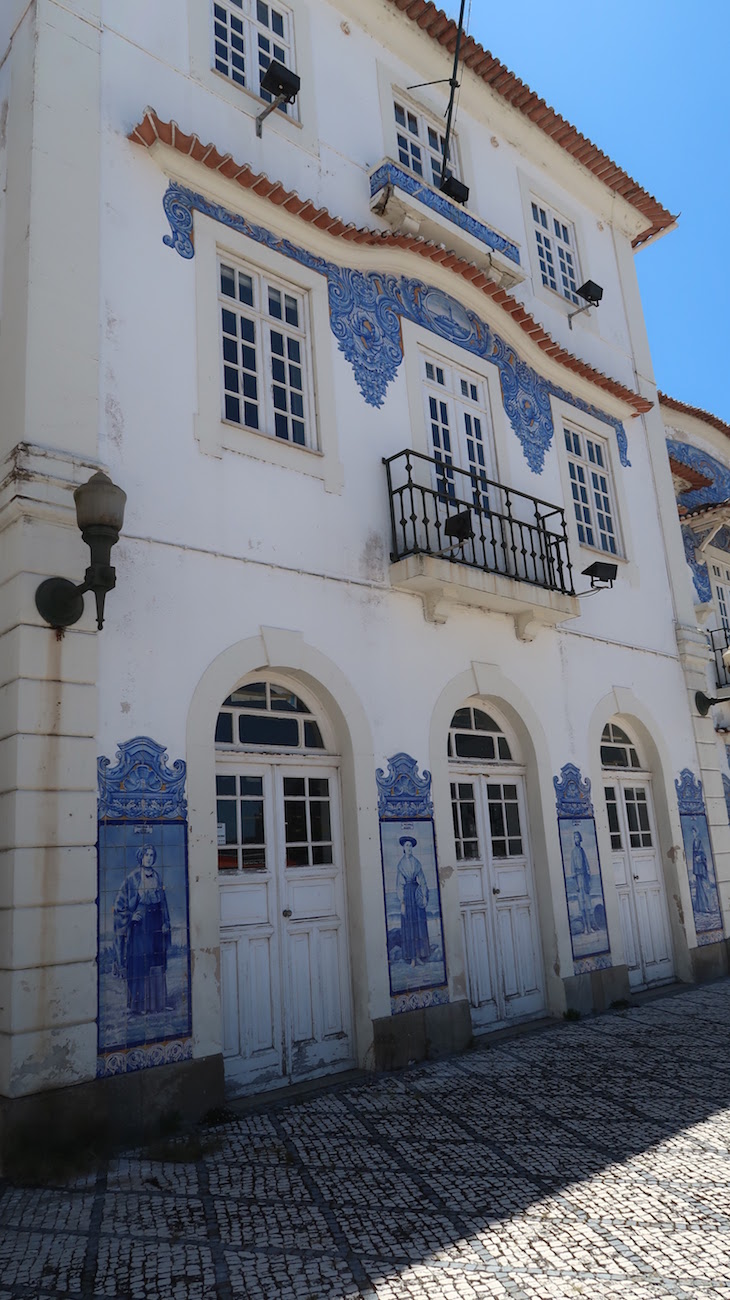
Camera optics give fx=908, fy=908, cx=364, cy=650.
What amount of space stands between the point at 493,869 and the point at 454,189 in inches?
245

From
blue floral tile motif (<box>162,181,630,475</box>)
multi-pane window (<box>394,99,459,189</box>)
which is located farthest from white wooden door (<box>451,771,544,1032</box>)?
multi-pane window (<box>394,99,459,189</box>)

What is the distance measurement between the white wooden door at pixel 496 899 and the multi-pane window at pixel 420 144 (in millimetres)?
5716

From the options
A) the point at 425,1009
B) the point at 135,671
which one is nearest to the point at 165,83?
the point at 135,671

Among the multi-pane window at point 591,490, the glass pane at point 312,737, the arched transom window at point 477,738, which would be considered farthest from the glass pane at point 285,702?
the multi-pane window at point 591,490

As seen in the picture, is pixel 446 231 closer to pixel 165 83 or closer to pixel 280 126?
pixel 280 126

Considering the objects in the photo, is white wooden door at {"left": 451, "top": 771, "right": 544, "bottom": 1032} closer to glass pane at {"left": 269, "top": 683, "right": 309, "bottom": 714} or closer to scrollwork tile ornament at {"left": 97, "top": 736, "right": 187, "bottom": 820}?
glass pane at {"left": 269, "top": 683, "right": 309, "bottom": 714}

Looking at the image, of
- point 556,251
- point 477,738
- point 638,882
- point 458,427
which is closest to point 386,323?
point 458,427

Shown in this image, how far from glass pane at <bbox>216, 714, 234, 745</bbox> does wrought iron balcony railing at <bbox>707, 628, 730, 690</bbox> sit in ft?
24.7

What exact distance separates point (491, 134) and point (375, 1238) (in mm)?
10144

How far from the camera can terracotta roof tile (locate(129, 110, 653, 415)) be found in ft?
19.6

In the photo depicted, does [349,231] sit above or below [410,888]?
above

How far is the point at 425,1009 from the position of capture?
20.6ft

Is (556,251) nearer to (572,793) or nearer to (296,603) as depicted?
(572,793)

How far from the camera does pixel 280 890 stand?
19.1 feet
